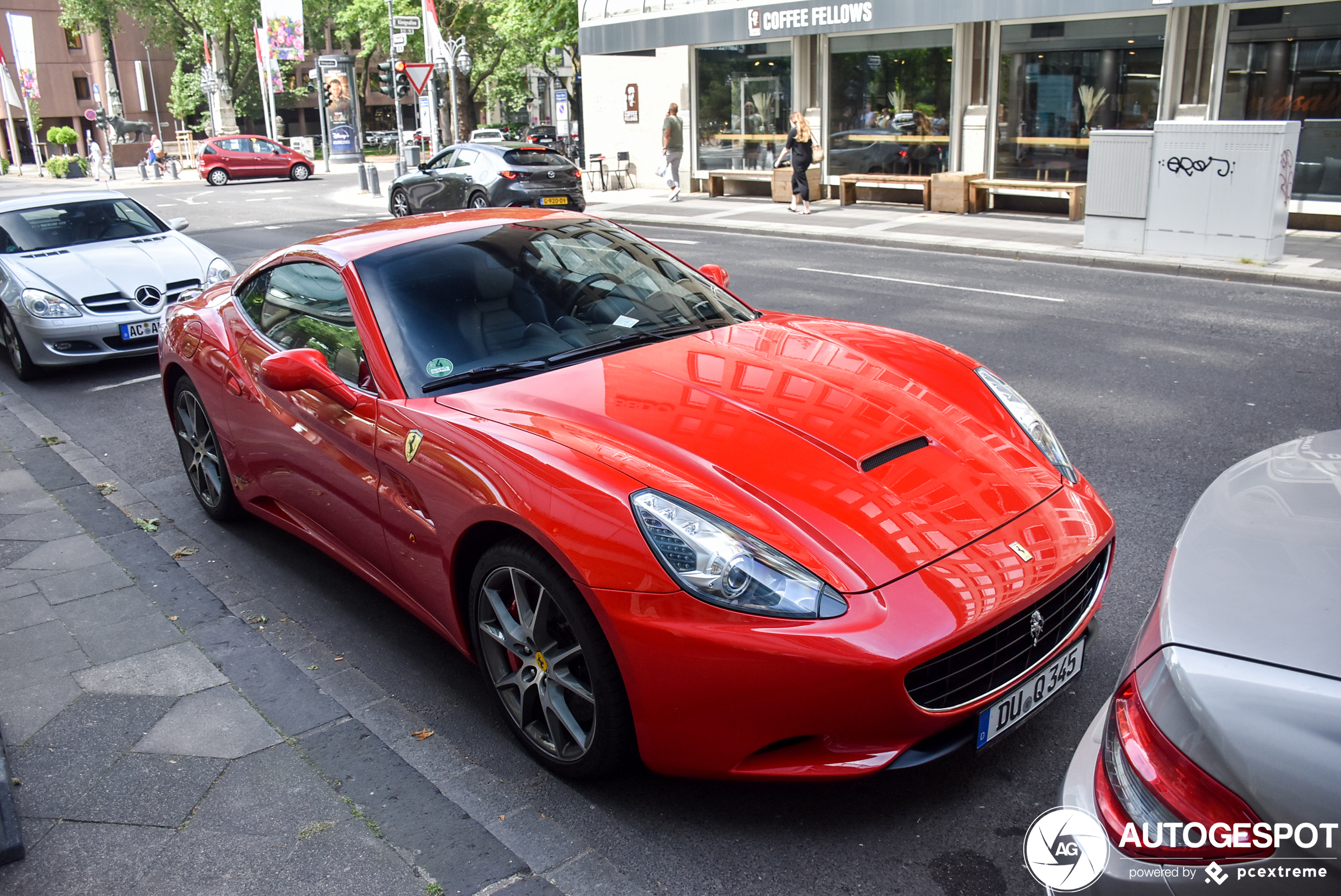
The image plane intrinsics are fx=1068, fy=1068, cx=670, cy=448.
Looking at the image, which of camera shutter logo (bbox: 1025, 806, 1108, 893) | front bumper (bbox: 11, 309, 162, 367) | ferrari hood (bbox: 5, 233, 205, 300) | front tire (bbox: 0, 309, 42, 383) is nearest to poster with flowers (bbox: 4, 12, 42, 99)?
ferrari hood (bbox: 5, 233, 205, 300)

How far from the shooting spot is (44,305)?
340 inches

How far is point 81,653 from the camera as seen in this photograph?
4.02 m

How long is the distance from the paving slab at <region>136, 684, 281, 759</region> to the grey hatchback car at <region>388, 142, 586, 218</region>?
16155mm

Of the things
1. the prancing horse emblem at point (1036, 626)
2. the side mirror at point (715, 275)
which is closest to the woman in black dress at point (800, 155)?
the side mirror at point (715, 275)

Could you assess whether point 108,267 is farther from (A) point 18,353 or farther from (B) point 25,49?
(B) point 25,49

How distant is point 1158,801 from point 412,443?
8.00 ft

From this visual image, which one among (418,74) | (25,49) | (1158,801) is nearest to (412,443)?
(1158,801)

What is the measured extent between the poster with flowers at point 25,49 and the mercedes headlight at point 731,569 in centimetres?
6007

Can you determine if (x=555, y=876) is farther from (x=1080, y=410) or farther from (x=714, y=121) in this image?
(x=714, y=121)

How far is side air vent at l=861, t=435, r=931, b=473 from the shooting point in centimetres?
301

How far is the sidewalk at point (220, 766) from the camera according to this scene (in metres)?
2.75

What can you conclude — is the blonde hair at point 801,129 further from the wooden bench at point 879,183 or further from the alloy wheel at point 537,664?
the alloy wheel at point 537,664

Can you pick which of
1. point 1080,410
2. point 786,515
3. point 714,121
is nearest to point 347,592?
point 786,515

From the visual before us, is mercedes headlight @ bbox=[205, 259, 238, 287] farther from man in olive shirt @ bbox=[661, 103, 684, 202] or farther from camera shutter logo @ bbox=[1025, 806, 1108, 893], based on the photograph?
man in olive shirt @ bbox=[661, 103, 684, 202]
